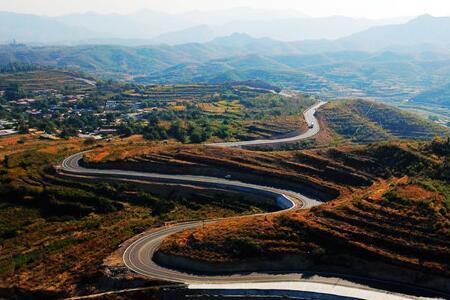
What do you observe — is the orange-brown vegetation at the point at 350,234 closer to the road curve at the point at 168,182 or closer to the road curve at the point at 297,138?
the road curve at the point at 168,182

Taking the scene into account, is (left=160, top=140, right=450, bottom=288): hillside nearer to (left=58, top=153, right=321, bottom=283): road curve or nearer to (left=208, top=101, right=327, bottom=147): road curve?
(left=58, top=153, right=321, bottom=283): road curve

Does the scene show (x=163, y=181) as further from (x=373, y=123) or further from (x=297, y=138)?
(x=373, y=123)

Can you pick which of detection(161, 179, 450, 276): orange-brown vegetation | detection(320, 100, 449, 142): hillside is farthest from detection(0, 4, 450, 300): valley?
detection(320, 100, 449, 142): hillside

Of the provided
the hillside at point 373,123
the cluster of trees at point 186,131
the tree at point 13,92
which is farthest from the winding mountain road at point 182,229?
the tree at point 13,92

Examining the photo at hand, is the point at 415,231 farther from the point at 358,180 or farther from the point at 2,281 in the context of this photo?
the point at 2,281

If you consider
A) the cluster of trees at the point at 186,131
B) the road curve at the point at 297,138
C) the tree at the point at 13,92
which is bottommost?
the road curve at the point at 297,138
